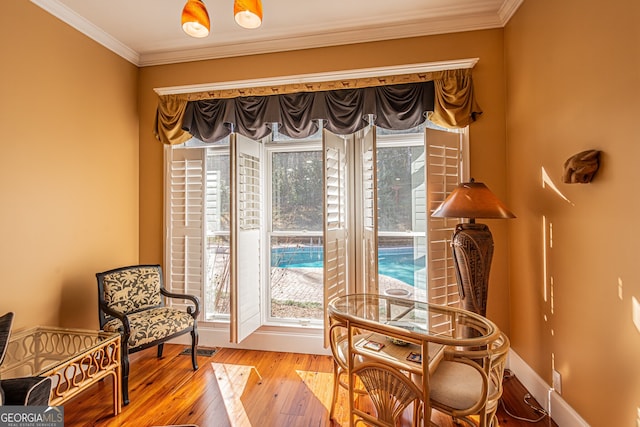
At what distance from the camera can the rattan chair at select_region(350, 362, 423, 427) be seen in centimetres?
159

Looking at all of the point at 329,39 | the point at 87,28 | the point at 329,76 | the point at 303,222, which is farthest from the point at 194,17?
the point at 303,222

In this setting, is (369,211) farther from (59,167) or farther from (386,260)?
(59,167)

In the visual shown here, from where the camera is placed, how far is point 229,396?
7.83 feet

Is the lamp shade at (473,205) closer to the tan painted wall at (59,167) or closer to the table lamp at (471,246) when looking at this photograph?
the table lamp at (471,246)

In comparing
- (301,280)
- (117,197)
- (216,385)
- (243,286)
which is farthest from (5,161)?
(301,280)

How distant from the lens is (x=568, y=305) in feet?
6.36

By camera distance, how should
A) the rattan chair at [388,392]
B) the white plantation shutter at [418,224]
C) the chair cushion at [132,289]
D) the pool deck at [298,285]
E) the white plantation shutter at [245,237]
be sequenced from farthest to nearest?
the pool deck at [298,285], the white plantation shutter at [418,224], the white plantation shutter at [245,237], the chair cushion at [132,289], the rattan chair at [388,392]

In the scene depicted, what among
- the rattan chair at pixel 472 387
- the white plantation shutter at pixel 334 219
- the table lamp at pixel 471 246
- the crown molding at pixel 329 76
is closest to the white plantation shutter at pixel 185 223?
the crown molding at pixel 329 76

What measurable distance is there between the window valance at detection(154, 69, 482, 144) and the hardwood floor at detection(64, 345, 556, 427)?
6.85 feet

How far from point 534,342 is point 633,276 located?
106cm

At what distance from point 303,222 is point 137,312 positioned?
170 centimetres

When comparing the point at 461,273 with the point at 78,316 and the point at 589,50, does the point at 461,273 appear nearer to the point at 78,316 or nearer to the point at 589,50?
the point at 589,50

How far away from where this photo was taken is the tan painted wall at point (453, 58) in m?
2.71

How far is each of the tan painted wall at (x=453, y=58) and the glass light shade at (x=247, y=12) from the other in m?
1.51
